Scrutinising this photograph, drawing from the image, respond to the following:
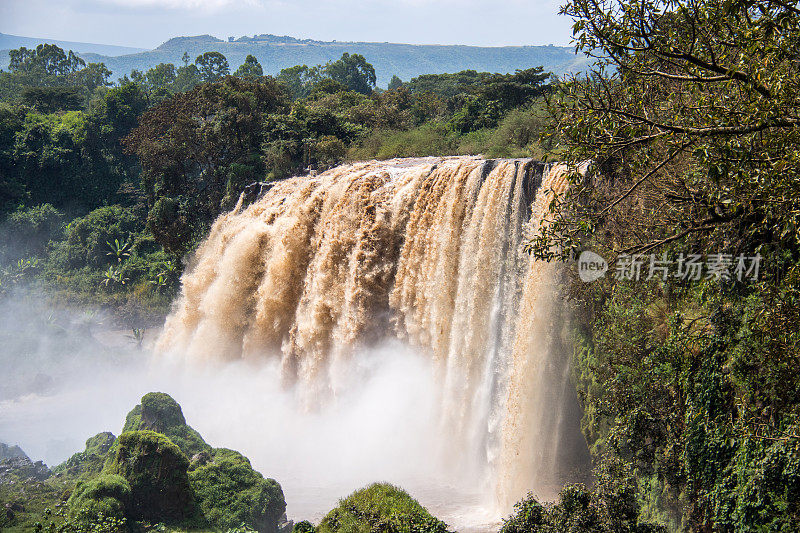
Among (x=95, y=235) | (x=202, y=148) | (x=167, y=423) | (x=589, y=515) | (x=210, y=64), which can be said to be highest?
(x=210, y=64)

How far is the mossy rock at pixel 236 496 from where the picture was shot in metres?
10.8

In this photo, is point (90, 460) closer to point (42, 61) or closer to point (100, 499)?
point (100, 499)

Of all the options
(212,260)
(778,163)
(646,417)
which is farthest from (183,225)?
(778,163)

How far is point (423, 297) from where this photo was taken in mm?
12859

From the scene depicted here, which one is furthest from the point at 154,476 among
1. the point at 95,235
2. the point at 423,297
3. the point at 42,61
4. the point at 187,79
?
the point at 42,61

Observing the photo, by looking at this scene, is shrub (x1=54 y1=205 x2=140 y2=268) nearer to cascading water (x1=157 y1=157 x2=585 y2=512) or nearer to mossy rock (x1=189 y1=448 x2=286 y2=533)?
cascading water (x1=157 y1=157 x2=585 y2=512)

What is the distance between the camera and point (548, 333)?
33.2 feet

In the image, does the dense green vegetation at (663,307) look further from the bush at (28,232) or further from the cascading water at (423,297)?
the bush at (28,232)

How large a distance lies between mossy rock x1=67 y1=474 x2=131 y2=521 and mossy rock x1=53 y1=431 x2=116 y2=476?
105 inches

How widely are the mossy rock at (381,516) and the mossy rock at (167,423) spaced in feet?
16.3

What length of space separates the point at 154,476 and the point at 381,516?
4317 mm

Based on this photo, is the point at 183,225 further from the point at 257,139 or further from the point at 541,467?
the point at 541,467

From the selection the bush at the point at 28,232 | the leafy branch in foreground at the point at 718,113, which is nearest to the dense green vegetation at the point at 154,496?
the leafy branch in foreground at the point at 718,113

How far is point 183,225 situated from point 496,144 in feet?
40.9
